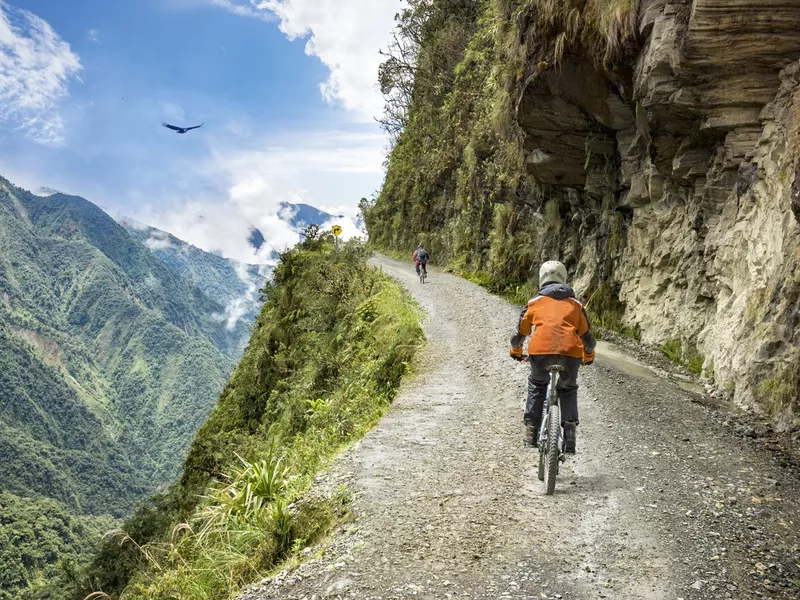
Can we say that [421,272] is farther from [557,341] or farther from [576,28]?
[557,341]

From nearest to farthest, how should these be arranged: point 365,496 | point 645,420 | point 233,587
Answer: point 233,587 → point 365,496 → point 645,420

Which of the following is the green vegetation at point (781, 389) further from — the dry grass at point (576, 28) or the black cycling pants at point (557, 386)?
the dry grass at point (576, 28)

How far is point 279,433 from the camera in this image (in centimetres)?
1476

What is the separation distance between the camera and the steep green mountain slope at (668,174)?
8016 mm

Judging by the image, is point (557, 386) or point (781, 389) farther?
point (781, 389)

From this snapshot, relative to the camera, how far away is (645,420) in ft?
25.4

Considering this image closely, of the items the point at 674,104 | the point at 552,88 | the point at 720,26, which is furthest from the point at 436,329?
the point at 720,26

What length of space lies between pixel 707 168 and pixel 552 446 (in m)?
7.14

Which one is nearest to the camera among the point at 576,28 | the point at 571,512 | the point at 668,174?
the point at 571,512

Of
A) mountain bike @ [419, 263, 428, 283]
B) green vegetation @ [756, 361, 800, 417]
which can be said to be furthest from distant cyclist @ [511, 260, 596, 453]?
mountain bike @ [419, 263, 428, 283]

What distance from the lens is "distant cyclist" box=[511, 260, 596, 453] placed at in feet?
18.1

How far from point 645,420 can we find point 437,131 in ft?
99.5

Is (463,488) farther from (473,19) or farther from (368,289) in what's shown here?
(473,19)

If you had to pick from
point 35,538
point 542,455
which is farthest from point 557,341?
point 35,538
